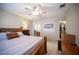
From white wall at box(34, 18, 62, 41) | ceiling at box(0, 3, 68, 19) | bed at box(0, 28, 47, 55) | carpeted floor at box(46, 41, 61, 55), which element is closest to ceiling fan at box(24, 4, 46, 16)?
ceiling at box(0, 3, 68, 19)

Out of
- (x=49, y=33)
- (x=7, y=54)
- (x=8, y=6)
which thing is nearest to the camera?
(x=7, y=54)

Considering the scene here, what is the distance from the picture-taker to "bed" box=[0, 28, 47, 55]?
160 cm

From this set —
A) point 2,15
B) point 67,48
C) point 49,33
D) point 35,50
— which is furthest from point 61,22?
point 2,15

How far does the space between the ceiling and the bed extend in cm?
31

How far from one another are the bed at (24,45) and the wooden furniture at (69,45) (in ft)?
1.05

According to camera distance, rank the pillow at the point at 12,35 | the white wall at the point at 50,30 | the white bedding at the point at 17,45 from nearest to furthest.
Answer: the white bedding at the point at 17,45, the pillow at the point at 12,35, the white wall at the point at 50,30

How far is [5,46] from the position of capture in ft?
5.28

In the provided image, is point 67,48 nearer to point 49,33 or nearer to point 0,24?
point 49,33

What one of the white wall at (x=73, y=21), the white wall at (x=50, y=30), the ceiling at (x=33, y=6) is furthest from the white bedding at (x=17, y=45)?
the white wall at (x=73, y=21)

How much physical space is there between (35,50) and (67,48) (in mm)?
527

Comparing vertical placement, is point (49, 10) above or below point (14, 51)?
above

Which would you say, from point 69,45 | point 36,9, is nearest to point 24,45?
point 36,9

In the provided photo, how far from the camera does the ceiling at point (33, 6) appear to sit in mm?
1712

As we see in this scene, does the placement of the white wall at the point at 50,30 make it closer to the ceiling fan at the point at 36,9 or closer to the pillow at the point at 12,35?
the ceiling fan at the point at 36,9
